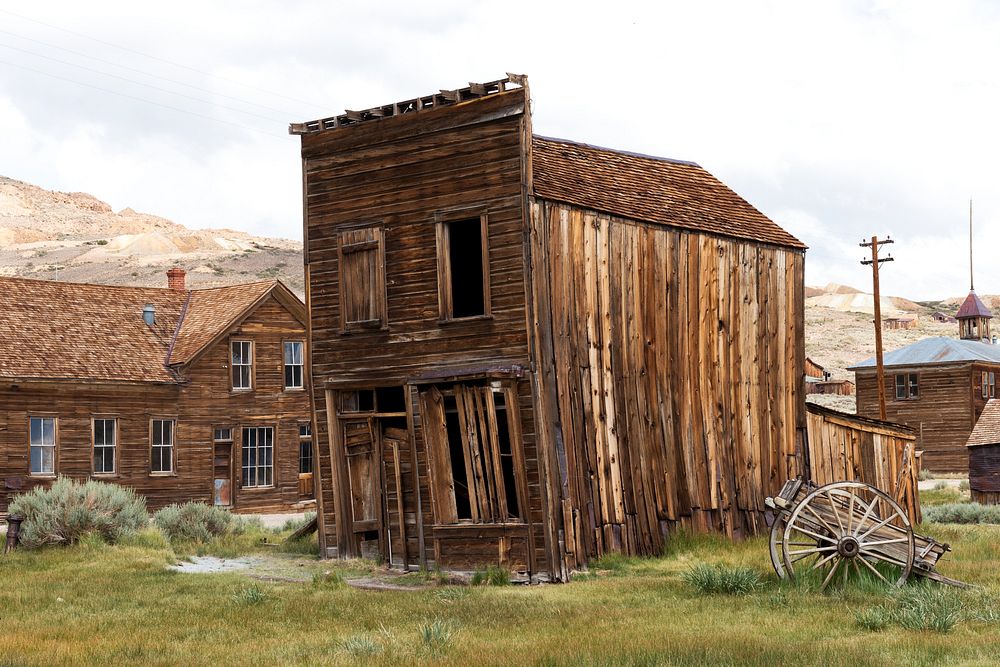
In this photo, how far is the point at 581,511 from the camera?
1795 centimetres

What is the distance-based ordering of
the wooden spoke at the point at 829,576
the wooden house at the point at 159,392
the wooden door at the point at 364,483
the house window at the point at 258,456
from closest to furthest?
the wooden spoke at the point at 829,576 < the wooden door at the point at 364,483 < the wooden house at the point at 159,392 < the house window at the point at 258,456

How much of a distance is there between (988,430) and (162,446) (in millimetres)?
22934

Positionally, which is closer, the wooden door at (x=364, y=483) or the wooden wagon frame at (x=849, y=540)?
the wooden wagon frame at (x=849, y=540)

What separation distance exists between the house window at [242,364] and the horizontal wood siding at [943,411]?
2784 cm

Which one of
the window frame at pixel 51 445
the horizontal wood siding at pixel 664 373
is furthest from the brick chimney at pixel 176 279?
the horizontal wood siding at pixel 664 373

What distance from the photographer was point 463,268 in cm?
1997

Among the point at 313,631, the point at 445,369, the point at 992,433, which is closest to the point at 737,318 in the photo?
the point at 445,369

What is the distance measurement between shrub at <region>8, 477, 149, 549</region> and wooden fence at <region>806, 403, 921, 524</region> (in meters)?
12.2

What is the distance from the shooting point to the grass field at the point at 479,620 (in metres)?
10.6

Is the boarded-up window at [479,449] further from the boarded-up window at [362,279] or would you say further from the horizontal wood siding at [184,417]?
the horizontal wood siding at [184,417]

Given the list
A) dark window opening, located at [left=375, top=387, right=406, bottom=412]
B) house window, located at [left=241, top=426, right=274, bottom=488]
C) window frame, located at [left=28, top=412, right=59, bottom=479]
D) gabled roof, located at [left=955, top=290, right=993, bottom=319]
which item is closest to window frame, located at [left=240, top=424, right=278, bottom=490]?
house window, located at [left=241, top=426, right=274, bottom=488]

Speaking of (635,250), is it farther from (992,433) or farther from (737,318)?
(992,433)

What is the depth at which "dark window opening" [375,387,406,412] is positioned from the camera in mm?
19703

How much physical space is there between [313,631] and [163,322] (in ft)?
74.2
